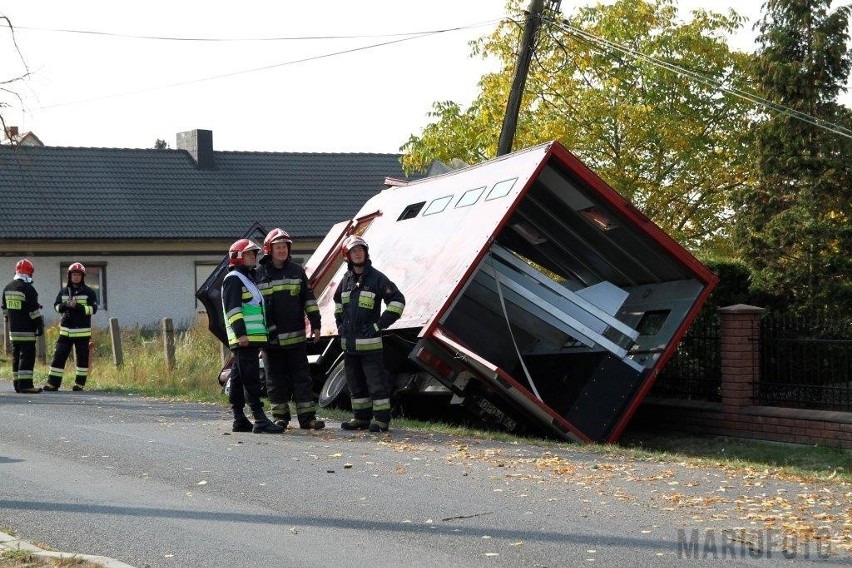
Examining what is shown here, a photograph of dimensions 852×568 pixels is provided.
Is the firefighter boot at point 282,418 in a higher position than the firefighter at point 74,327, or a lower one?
lower

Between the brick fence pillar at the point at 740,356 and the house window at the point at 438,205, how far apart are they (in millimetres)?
3355

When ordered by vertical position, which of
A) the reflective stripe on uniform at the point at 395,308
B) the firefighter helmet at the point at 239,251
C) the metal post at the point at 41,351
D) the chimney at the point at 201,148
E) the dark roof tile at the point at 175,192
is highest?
the chimney at the point at 201,148

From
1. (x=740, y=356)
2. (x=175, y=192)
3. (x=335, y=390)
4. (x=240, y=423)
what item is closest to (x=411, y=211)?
(x=335, y=390)

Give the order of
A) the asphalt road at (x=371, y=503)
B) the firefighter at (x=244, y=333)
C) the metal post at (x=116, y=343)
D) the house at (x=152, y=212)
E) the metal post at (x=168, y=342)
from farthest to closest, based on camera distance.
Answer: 1. the house at (x=152, y=212)
2. the metal post at (x=116, y=343)
3. the metal post at (x=168, y=342)
4. the firefighter at (x=244, y=333)
5. the asphalt road at (x=371, y=503)

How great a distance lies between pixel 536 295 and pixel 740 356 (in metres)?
2.66

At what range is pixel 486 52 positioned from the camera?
23.3 m

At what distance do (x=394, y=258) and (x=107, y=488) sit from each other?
603 centimetres

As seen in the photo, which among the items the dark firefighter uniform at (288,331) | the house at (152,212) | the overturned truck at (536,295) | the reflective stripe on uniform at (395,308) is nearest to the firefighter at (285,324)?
the dark firefighter uniform at (288,331)

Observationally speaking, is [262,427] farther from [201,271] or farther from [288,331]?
[201,271]

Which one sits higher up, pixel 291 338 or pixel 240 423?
pixel 291 338

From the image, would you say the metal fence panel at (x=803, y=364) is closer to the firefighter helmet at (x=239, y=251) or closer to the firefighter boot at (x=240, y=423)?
the firefighter boot at (x=240, y=423)

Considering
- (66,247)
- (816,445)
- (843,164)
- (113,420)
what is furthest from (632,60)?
(66,247)

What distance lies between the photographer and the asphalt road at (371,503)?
6.08 m

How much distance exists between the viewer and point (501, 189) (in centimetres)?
1192
